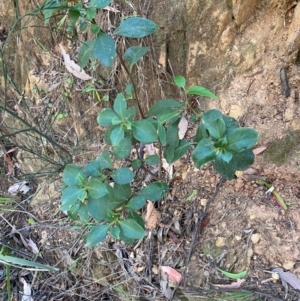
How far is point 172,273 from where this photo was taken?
60.9 inches

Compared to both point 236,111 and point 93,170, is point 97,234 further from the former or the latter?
point 236,111

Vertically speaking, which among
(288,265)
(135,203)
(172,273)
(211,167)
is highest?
(135,203)

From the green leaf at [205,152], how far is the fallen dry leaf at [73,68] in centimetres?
84

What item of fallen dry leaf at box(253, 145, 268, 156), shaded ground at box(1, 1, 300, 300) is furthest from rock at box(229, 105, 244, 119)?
fallen dry leaf at box(253, 145, 268, 156)

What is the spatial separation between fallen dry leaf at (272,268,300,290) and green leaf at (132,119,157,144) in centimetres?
69

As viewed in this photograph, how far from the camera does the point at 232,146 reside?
1013mm

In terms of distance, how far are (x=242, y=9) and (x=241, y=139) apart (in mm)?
596

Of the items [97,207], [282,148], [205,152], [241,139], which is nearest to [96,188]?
[97,207]

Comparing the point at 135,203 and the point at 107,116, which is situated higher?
the point at 107,116

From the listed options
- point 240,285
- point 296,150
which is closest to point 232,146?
point 296,150

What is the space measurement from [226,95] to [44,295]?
135 cm

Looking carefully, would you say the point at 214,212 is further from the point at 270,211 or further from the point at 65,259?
the point at 65,259

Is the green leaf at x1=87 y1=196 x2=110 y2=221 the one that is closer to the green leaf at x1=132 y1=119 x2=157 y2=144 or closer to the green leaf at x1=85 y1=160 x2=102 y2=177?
the green leaf at x1=85 y1=160 x2=102 y2=177

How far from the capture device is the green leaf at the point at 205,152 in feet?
3.36
